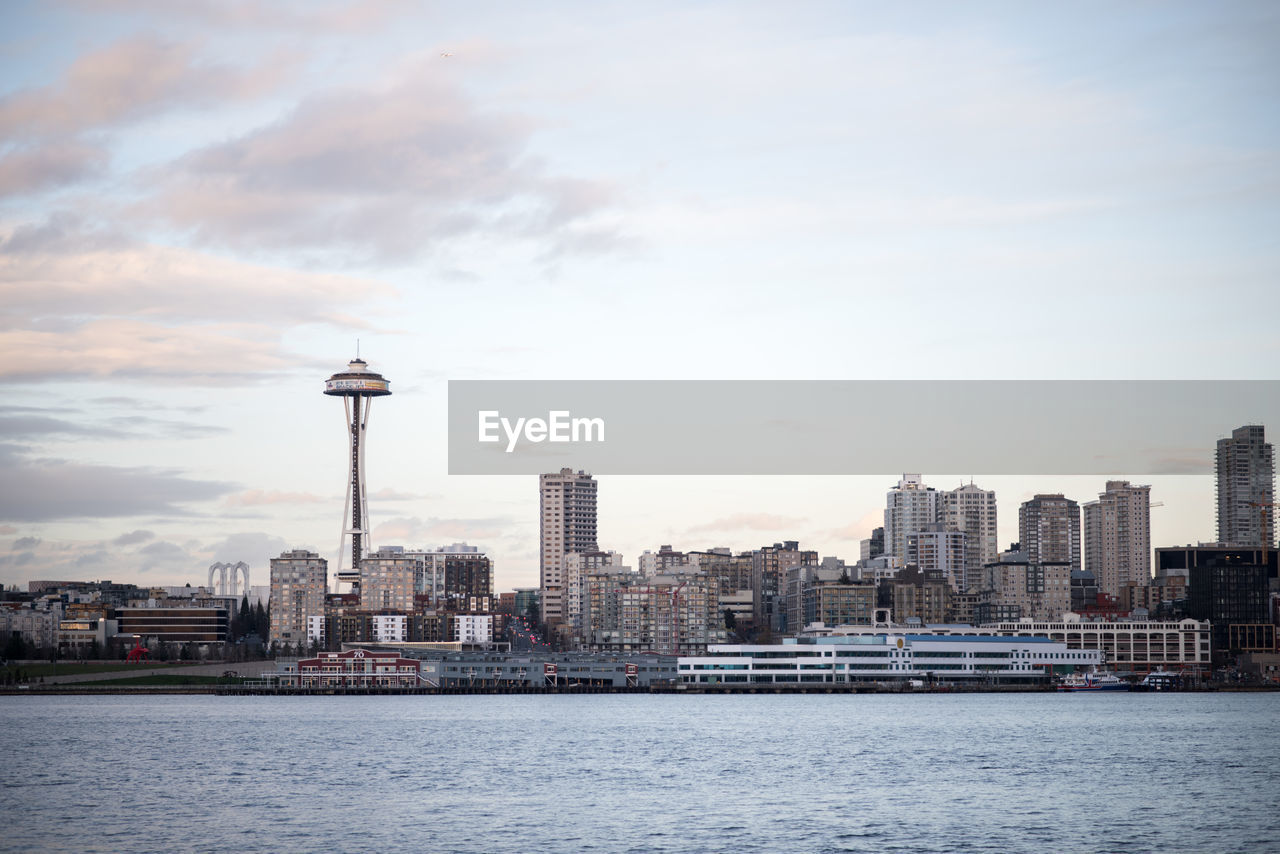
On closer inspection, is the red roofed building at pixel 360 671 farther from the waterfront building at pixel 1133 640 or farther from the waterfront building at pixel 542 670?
the waterfront building at pixel 1133 640

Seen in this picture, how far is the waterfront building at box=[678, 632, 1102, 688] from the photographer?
166250 millimetres

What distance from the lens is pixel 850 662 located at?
167m

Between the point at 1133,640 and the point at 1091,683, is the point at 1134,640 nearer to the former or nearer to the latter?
the point at 1133,640

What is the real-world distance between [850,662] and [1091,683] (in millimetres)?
26571

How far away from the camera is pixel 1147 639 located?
649 ft

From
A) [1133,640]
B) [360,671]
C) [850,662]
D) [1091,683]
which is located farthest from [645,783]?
[1133,640]

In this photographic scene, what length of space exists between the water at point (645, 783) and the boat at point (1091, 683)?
5366cm

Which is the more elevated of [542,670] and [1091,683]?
[542,670]

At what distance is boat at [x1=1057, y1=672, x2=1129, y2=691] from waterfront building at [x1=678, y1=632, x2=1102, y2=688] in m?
6.29

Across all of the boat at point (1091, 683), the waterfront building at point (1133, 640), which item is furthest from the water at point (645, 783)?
the waterfront building at point (1133, 640)

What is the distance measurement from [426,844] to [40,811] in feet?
51.5

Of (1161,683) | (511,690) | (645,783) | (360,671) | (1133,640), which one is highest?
(645,783)

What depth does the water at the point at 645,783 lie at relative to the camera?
159 ft

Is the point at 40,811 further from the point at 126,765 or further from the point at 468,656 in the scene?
the point at 468,656
